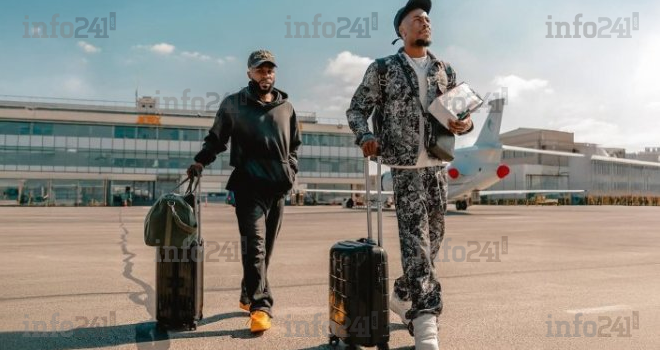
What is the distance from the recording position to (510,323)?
11.6ft

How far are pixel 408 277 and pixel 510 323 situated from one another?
976mm

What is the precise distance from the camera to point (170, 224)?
3391 mm

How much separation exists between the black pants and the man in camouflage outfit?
0.92 m

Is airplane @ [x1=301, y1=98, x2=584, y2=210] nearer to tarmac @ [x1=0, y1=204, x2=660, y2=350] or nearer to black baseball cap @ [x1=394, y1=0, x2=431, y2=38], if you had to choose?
tarmac @ [x1=0, y1=204, x2=660, y2=350]

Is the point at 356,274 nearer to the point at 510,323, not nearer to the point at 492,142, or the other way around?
the point at 510,323

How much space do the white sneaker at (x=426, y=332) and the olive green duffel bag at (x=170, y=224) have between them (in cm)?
157

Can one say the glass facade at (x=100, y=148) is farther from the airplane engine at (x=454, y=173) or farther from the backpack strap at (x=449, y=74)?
the backpack strap at (x=449, y=74)

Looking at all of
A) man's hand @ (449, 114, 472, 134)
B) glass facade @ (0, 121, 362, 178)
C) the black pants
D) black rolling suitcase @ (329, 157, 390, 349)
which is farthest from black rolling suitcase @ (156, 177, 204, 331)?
glass facade @ (0, 121, 362, 178)

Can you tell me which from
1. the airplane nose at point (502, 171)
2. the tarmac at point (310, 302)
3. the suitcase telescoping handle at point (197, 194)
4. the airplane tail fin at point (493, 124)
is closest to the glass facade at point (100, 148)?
the airplane tail fin at point (493, 124)

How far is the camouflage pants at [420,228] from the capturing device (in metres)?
3.05

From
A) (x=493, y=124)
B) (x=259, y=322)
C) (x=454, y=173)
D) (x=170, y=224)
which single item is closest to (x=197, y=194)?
(x=170, y=224)

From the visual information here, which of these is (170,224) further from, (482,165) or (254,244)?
Answer: (482,165)

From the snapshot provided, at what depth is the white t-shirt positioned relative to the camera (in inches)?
125

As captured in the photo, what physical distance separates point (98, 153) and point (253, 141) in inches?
2194
